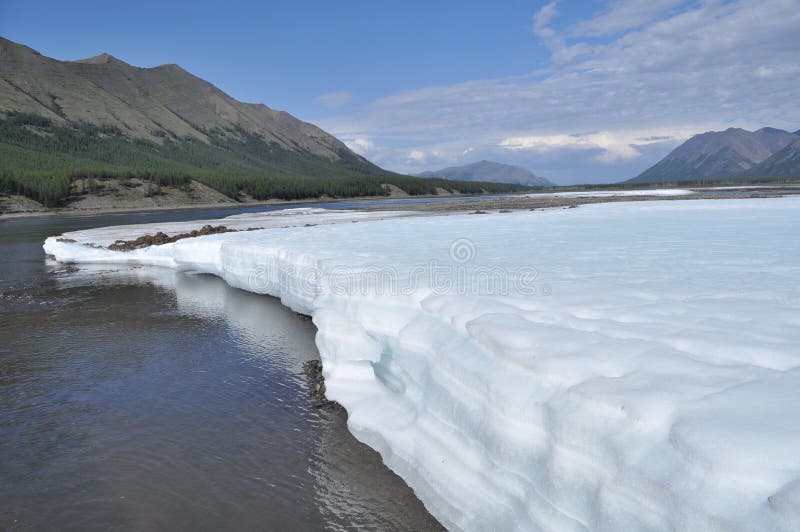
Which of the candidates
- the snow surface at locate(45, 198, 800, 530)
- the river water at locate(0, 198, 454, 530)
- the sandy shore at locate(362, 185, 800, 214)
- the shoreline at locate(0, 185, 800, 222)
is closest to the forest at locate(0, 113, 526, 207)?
the shoreline at locate(0, 185, 800, 222)

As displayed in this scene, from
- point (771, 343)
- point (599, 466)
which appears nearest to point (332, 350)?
point (599, 466)

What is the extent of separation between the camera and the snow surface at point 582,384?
133 inches

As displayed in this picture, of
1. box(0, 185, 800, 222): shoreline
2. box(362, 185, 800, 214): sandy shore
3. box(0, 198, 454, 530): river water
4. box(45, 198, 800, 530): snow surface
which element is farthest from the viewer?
box(0, 185, 800, 222): shoreline

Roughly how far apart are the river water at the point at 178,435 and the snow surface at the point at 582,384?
83 centimetres

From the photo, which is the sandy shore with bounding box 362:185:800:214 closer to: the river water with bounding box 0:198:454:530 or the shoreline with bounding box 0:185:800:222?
the shoreline with bounding box 0:185:800:222

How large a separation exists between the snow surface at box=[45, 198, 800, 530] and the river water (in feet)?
2.71

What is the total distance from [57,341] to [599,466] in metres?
13.6

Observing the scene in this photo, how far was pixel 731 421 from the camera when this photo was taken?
3.54 metres

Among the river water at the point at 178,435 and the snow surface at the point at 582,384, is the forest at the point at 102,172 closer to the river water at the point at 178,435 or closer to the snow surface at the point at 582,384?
the river water at the point at 178,435

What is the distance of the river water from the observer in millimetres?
5930

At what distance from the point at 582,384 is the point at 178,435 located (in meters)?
6.25

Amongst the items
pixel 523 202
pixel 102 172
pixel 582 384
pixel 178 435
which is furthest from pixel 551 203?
pixel 102 172

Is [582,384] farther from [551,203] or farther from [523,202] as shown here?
[523,202]

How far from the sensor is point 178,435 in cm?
777
